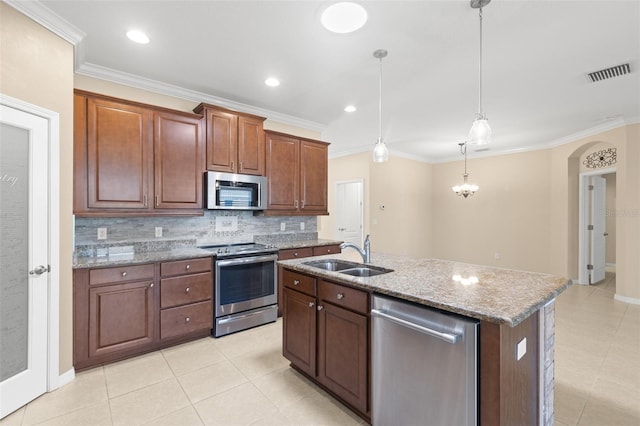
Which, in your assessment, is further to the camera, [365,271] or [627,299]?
[627,299]

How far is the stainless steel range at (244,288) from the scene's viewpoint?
10.4 feet

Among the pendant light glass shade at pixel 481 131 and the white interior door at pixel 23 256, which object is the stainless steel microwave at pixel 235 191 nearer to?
the white interior door at pixel 23 256

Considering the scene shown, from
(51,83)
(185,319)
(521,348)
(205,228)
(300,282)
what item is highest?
(51,83)

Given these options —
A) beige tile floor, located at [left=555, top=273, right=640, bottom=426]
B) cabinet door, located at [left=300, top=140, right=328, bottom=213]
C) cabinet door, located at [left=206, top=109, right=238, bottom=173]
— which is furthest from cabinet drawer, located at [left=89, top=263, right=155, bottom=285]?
beige tile floor, located at [left=555, top=273, right=640, bottom=426]

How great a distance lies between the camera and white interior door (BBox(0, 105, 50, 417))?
196 cm

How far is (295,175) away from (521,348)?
3.33 metres

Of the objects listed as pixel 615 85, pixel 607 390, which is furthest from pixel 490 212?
pixel 607 390

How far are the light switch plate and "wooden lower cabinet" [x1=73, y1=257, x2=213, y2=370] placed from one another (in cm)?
270

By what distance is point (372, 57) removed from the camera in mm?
2691

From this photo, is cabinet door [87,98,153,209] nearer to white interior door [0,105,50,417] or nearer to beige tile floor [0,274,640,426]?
white interior door [0,105,50,417]

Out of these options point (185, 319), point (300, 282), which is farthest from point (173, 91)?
point (300, 282)

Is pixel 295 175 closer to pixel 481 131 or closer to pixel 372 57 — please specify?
pixel 372 57

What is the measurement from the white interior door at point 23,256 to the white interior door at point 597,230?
7798mm

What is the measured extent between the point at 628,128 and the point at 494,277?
4.50 meters
